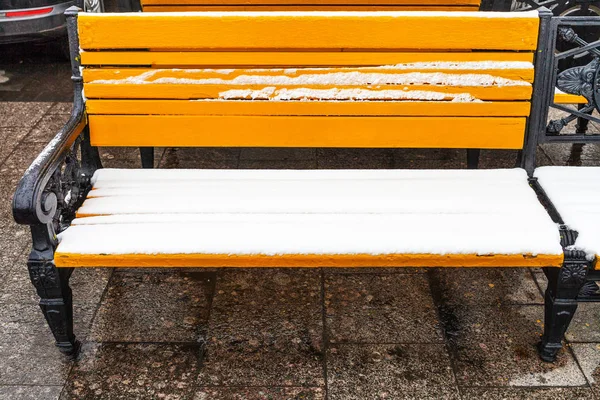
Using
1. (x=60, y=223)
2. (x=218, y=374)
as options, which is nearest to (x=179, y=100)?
(x=60, y=223)

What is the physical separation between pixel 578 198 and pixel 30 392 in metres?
2.53

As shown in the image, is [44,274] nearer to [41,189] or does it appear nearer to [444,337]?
[41,189]

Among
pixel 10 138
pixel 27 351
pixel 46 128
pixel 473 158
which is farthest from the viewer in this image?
pixel 46 128

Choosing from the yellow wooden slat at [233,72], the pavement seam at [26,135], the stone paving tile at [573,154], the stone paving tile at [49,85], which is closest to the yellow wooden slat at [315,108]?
the yellow wooden slat at [233,72]

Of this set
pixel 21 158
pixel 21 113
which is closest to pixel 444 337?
pixel 21 158

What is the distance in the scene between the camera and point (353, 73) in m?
3.32

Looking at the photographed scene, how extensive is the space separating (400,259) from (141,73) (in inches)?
60.3

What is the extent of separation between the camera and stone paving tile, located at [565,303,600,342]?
3.21 meters

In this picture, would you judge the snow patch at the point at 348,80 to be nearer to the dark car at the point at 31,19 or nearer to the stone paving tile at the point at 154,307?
the stone paving tile at the point at 154,307

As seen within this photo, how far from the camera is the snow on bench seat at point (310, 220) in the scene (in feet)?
9.15

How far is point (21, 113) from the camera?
5.66 meters

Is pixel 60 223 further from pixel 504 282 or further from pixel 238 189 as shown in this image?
pixel 504 282

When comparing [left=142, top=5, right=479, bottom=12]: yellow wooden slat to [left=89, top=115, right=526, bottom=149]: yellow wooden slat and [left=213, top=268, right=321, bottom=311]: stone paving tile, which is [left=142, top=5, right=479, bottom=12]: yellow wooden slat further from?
[left=213, top=268, right=321, bottom=311]: stone paving tile

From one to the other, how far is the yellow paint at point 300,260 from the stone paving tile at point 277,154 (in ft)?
6.80
